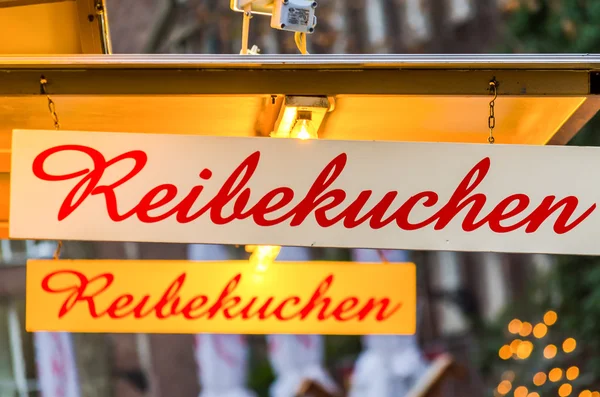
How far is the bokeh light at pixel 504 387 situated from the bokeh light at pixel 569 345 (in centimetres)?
77

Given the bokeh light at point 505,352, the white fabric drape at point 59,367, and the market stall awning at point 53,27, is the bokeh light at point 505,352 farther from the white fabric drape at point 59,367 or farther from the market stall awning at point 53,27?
the market stall awning at point 53,27

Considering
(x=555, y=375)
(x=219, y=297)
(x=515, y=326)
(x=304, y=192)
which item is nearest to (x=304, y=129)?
(x=304, y=192)

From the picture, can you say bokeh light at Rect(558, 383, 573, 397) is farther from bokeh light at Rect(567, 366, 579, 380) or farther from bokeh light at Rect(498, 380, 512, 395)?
bokeh light at Rect(498, 380, 512, 395)

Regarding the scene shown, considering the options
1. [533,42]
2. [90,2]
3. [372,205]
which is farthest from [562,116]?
[533,42]

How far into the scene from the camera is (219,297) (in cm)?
328

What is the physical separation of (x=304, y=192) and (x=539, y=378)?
8493 mm

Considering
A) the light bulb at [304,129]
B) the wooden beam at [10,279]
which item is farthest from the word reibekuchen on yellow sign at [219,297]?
the wooden beam at [10,279]

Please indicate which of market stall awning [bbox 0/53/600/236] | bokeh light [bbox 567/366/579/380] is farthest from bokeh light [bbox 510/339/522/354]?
market stall awning [bbox 0/53/600/236]

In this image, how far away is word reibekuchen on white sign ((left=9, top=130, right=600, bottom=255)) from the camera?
98.4 inches

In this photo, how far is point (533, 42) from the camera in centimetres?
1077

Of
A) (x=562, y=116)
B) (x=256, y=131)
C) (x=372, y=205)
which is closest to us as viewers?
(x=372, y=205)

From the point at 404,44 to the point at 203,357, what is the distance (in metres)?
4.97

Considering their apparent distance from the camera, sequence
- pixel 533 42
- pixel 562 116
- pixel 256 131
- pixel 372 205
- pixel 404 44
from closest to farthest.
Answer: pixel 372 205 < pixel 562 116 < pixel 256 131 < pixel 533 42 < pixel 404 44

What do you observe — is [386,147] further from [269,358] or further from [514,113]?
[269,358]
